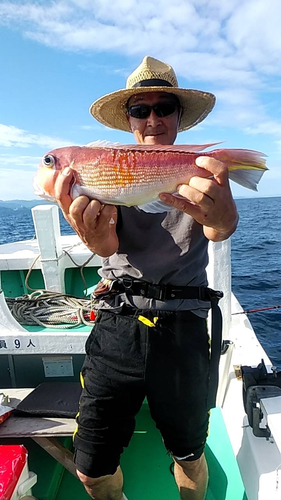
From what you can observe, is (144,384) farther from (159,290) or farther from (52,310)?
Answer: (52,310)

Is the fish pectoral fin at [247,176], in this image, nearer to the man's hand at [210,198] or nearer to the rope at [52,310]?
the man's hand at [210,198]

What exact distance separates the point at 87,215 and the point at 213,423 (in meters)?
2.63

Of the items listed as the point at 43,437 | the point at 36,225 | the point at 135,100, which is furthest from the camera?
the point at 36,225

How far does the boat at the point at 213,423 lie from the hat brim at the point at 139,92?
3.97 feet

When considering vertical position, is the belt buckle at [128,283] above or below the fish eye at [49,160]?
below

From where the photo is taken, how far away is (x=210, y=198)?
1767 mm

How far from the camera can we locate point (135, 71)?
2.46 meters

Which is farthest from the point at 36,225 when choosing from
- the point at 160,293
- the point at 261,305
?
the point at 261,305

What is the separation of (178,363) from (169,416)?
0.37 m

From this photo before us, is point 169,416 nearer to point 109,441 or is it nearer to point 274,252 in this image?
point 109,441

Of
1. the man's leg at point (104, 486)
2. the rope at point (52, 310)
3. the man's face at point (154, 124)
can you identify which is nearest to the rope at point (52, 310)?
the rope at point (52, 310)

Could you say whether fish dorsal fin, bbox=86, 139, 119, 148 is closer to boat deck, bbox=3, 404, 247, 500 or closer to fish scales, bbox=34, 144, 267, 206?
fish scales, bbox=34, 144, 267, 206

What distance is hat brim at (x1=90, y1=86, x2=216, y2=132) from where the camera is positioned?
2368mm

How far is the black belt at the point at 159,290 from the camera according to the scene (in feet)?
7.35
